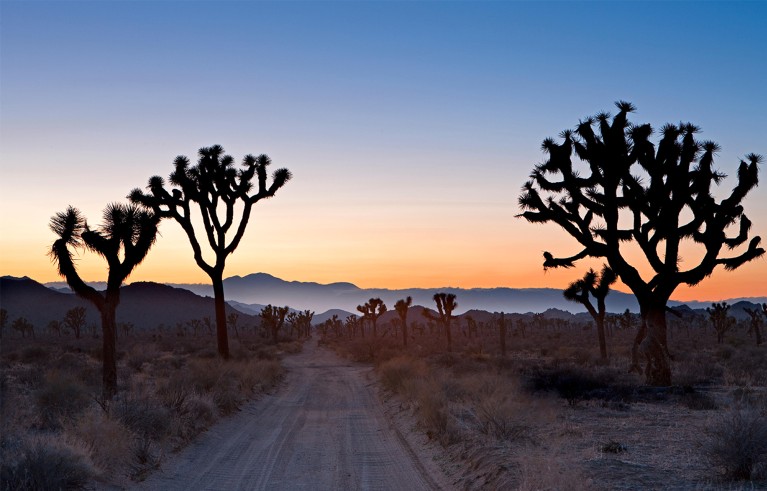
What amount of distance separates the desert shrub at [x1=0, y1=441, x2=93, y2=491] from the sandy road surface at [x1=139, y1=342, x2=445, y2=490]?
1120 millimetres

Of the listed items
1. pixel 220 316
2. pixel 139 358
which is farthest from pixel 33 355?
pixel 220 316

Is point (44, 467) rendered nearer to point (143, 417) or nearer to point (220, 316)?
point (143, 417)

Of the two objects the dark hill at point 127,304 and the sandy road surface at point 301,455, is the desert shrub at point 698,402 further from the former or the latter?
the dark hill at point 127,304

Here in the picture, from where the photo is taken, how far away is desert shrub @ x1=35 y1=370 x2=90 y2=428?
13.7 meters

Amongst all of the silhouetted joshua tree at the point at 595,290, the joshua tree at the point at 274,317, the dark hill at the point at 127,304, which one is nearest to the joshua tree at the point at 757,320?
the silhouetted joshua tree at the point at 595,290

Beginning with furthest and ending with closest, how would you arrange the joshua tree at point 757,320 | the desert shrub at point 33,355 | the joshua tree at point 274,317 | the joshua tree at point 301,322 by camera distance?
the joshua tree at point 301,322, the joshua tree at point 274,317, the joshua tree at point 757,320, the desert shrub at point 33,355

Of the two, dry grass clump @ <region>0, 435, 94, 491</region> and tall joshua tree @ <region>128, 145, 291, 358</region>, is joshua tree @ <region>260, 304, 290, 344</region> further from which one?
dry grass clump @ <region>0, 435, 94, 491</region>

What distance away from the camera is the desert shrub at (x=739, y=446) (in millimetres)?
7910

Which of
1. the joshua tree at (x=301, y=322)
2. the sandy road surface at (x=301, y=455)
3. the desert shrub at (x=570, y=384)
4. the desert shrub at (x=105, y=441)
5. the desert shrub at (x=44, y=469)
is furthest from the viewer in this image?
the joshua tree at (x=301, y=322)

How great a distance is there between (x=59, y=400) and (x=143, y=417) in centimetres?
415

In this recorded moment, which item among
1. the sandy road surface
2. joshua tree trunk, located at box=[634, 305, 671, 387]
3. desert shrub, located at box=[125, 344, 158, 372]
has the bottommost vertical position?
the sandy road surface

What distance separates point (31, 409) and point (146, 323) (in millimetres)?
157816

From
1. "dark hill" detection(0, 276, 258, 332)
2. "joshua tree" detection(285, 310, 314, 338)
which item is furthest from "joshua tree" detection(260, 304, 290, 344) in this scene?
"dark hill" detection(0, 276, 258, 332)

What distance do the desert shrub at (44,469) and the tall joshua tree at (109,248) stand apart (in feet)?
31.0
